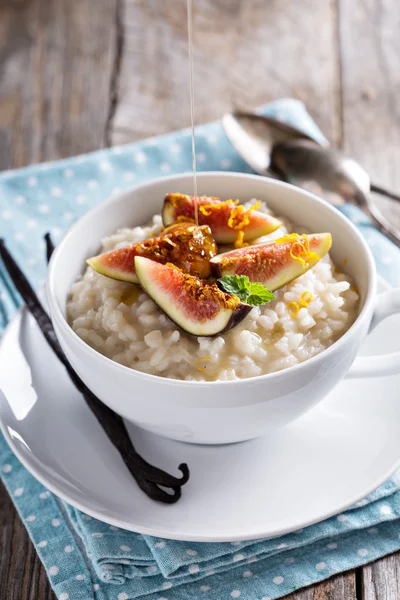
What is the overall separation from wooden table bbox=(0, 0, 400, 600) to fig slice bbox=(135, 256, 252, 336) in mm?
2026

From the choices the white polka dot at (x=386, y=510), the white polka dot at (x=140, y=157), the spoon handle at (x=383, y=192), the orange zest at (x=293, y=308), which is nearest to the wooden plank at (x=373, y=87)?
the spoon handle at (x=383, y=192)

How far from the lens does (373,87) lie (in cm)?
467

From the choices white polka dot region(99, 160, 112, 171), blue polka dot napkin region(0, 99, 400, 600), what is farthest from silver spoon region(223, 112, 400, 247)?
blue polka dot napkin region(0, 99, 400, 600)

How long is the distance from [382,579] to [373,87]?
3.29m

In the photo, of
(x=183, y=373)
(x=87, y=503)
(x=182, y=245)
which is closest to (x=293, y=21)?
(x=182, y=245)

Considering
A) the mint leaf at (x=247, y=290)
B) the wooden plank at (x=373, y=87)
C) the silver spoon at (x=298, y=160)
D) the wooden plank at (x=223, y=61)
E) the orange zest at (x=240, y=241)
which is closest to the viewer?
the mint leaf at (x=247, y=290)

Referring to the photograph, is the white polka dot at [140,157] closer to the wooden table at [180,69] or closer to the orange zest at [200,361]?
the wooden table at [180,69]

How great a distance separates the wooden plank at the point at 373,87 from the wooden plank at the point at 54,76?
1.51 m

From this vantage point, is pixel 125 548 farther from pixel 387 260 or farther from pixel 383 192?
pixel 383 192

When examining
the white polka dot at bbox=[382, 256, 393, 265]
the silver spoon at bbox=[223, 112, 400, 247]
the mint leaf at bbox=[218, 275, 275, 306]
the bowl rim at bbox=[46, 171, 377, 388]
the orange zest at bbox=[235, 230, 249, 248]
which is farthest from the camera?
the silver spoon at bbox=[223, 112, 400, 247]

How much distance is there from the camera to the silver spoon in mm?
3594

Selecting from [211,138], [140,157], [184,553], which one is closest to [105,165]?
[140,157]

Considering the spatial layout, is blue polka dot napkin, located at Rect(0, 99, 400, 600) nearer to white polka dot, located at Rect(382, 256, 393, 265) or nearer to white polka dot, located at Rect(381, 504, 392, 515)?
white polka dot, located at Rect(381, 504, 392, 515)

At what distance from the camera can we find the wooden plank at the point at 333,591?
224 centimetres
